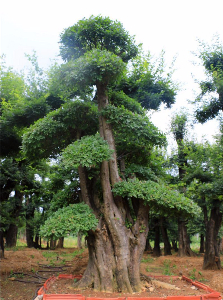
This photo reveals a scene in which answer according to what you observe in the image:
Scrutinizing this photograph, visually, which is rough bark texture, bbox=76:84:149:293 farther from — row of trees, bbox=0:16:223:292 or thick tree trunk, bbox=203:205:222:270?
thick tree trunk, bbox=203:205:222:270

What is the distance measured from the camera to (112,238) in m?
7.11

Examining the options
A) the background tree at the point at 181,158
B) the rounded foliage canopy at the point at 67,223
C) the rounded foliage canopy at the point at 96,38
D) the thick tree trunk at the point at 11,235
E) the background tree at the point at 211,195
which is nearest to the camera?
the rounded foliage canopy at the point at 67,223

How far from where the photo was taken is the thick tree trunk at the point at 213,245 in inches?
480

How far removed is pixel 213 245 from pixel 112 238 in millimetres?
7410

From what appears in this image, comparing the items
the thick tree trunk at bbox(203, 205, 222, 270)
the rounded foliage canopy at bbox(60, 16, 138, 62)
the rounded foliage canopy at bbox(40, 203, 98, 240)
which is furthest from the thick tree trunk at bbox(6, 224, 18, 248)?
the rounded foliage canopy at bbox(60, 16, 138, 62)

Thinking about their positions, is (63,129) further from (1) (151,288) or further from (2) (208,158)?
(2) (208,158)

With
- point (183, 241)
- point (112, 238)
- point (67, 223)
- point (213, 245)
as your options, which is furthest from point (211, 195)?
point (183, 241)

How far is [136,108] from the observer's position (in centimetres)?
826

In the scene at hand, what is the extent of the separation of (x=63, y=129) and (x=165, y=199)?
365 cm

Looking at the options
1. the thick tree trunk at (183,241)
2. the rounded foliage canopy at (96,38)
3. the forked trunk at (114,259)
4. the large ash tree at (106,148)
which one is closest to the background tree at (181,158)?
the thick tree trunk at (183,241)

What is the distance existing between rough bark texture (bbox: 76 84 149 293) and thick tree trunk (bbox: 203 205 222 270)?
637 centimetres

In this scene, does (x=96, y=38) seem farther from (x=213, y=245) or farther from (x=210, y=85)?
(x=213, y=245)

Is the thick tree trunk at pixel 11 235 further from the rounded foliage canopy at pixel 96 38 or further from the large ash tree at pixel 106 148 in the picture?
the rounded foliage canopy at pixel 96 38

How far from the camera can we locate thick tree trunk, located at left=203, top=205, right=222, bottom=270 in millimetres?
12188
